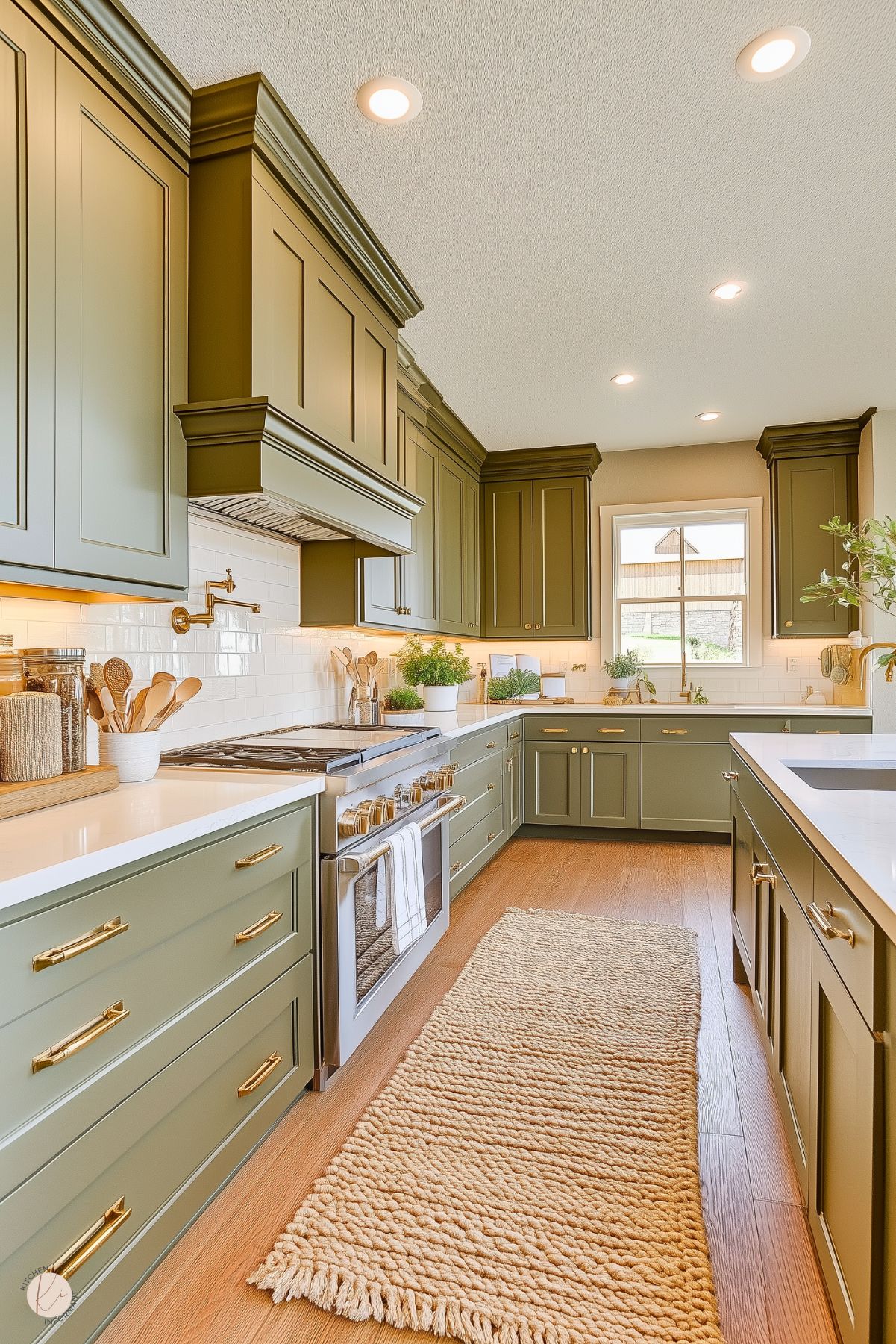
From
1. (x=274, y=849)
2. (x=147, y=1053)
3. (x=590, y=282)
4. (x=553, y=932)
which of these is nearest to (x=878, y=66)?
(x=590, y=282)

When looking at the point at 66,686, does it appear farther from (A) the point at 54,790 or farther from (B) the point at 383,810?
(B) the point at 383,810

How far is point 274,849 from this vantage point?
177cm

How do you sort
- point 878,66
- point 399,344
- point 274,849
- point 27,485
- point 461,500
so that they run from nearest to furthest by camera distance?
point 27,485, point 274,849, point 878,66, point 399,344, point 461,500

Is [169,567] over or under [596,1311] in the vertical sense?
over

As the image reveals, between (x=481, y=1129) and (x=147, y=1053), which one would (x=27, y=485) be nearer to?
(x=147, y=1053)

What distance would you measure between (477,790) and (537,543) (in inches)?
86.6

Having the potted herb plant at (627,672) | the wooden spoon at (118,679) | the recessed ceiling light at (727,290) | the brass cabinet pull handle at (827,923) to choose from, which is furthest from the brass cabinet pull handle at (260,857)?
the potted herb plant at (627,672)

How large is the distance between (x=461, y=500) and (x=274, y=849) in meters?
3.57

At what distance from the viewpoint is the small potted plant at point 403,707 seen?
12.7ft

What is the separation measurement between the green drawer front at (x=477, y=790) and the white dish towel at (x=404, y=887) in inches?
28.4

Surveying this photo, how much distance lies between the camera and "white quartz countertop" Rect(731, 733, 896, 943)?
1.03 meters

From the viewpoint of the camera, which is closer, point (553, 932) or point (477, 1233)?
point (477, 1233)

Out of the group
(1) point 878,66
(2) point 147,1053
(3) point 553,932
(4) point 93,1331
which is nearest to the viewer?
(4) point 93,1331

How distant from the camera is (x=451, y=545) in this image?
4.74 metres
